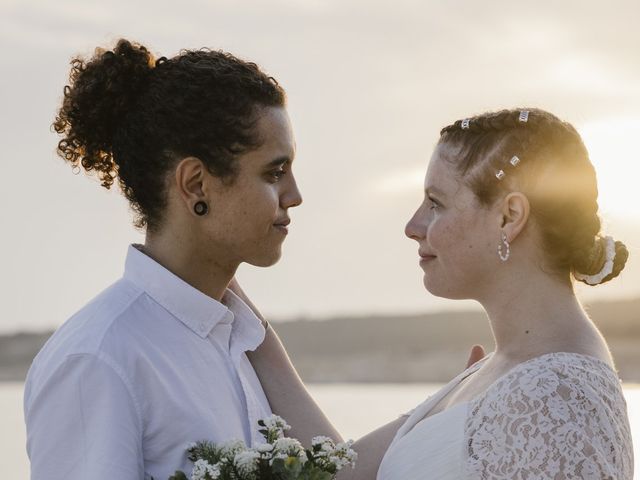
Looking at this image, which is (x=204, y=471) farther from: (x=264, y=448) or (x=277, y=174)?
(x=277, y=174)

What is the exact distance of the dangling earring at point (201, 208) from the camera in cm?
379

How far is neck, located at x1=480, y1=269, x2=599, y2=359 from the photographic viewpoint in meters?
3.81

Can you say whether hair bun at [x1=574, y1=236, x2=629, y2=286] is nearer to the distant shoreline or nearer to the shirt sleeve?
the shirt sleeve

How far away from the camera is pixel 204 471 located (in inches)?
124

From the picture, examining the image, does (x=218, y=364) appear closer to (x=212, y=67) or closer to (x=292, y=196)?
(x=292, y=196)

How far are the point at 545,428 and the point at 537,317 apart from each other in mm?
465

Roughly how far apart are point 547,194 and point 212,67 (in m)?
1.10

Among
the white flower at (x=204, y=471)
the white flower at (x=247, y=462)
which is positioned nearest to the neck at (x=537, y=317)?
the white flower at (x=247, y=462)

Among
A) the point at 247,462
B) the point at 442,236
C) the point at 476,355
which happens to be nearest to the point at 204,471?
the point at 247,462

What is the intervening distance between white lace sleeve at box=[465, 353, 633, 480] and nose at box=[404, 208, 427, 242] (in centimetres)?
60

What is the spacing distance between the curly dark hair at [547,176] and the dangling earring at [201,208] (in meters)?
0.82

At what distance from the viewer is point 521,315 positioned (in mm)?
3912

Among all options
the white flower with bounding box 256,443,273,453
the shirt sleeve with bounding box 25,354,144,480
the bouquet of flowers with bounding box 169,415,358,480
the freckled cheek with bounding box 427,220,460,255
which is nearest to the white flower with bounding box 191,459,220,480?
the bouquet of flowers with bounding box 169,415,358,480

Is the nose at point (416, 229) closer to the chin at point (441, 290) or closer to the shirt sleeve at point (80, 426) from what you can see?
the chin at point (441, 290)
